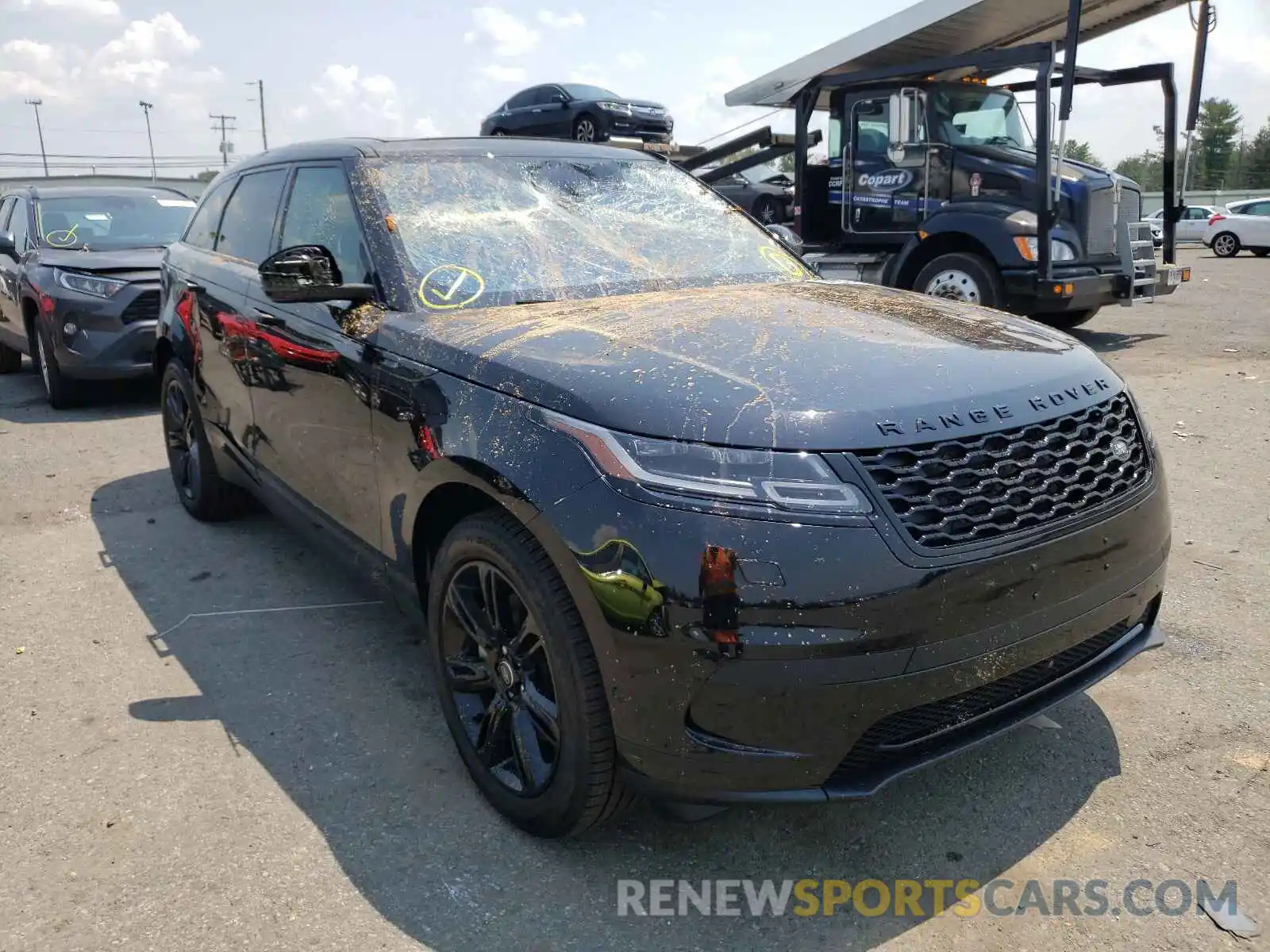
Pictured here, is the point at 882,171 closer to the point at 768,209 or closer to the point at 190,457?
the point at 768,209

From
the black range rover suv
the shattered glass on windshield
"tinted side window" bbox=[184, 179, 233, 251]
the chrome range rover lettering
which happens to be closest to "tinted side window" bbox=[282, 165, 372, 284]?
the black range rover suv

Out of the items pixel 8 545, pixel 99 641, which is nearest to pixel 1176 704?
pixel 99 641

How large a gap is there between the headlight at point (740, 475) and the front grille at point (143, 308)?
7175mm

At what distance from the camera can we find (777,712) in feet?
6.84

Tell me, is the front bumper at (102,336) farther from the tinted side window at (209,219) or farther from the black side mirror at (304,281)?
the black side mirror at (304,281)

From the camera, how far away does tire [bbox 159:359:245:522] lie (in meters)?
5.02

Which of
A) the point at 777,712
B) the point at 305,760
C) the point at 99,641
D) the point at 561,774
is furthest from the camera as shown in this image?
the point at 99,641

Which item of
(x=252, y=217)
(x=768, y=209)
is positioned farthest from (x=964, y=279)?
(x=252, y=217)

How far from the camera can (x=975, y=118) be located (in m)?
9.98

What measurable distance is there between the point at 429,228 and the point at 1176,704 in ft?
9.42

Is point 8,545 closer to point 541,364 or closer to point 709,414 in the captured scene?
point 541,364

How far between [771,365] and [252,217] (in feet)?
9.91

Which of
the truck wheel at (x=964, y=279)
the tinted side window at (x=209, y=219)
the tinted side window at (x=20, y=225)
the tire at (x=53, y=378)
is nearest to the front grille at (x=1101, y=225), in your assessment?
the truck wheel at (x=964, y=279)

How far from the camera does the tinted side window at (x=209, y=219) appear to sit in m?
4.94
